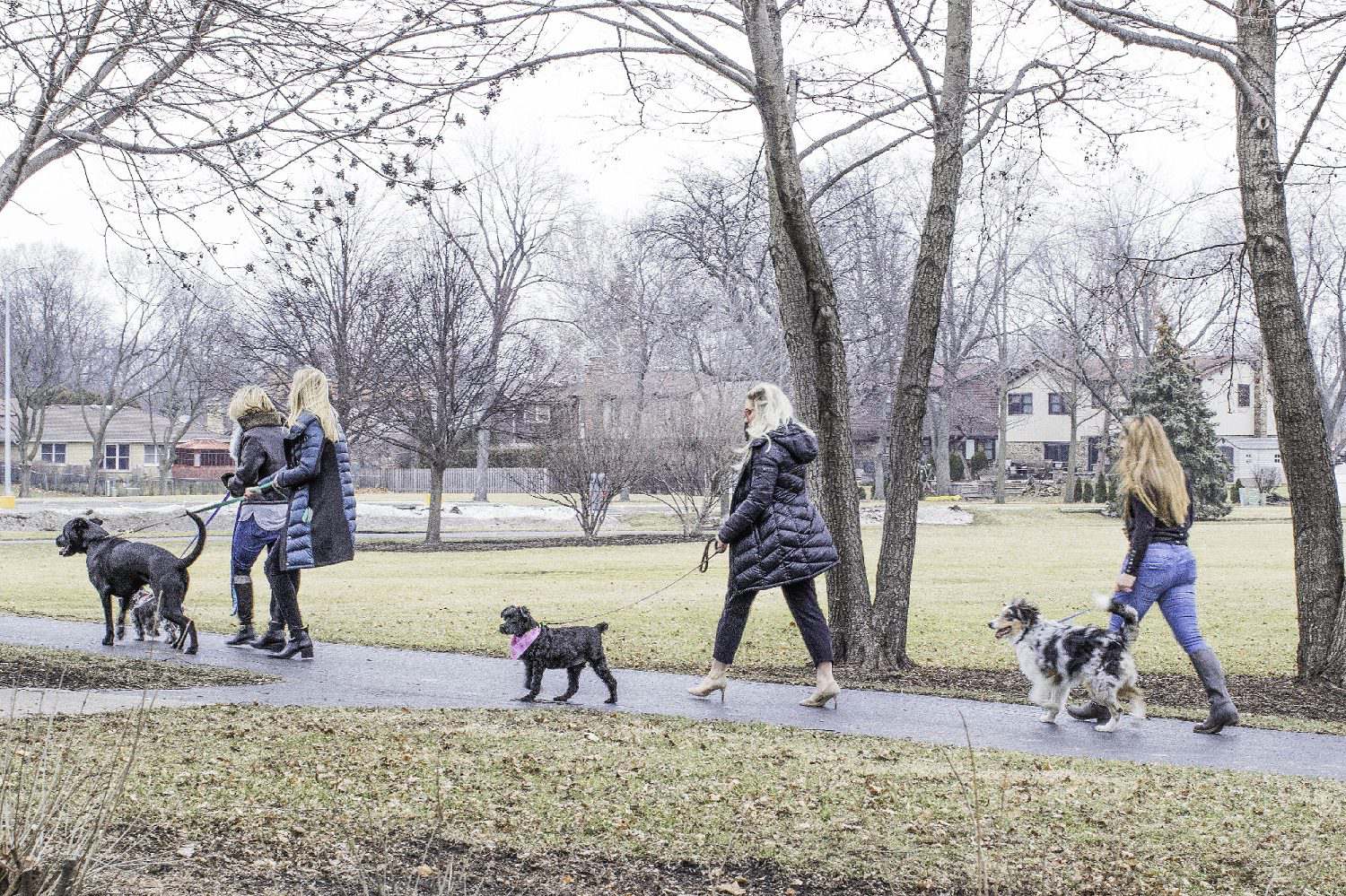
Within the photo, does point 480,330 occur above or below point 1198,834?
above

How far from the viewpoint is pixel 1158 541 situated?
8.14 m

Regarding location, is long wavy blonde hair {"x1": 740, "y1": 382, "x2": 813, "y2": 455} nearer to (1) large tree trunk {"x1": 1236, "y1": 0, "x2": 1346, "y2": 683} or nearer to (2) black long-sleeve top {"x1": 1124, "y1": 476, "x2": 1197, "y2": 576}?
(2) black long-sleeve top {"x1": 1124, "y1": 476, "x2": 1197, "y2": 576}

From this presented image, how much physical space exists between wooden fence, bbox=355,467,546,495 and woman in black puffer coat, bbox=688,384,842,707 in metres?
53.5

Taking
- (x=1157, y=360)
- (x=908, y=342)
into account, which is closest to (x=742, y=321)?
(x=1157, y=360)

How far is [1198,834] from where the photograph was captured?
199 inches

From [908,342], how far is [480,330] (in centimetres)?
2724

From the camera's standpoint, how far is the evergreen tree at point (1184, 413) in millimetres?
47062

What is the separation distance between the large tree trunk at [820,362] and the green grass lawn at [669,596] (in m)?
0.82

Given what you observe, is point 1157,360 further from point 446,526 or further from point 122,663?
point 122,663

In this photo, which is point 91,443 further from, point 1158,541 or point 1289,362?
point 1158,541

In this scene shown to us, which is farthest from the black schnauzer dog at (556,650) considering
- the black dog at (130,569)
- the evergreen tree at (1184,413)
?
the evergreen tree at (1184,413)

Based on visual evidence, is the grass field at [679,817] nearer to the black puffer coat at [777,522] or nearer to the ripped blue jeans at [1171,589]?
the black puffer coat at [777,522]

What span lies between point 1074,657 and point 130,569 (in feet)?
23.8

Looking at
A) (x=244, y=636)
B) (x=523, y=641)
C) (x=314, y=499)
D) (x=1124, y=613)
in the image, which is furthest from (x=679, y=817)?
(x=244, y=636)
